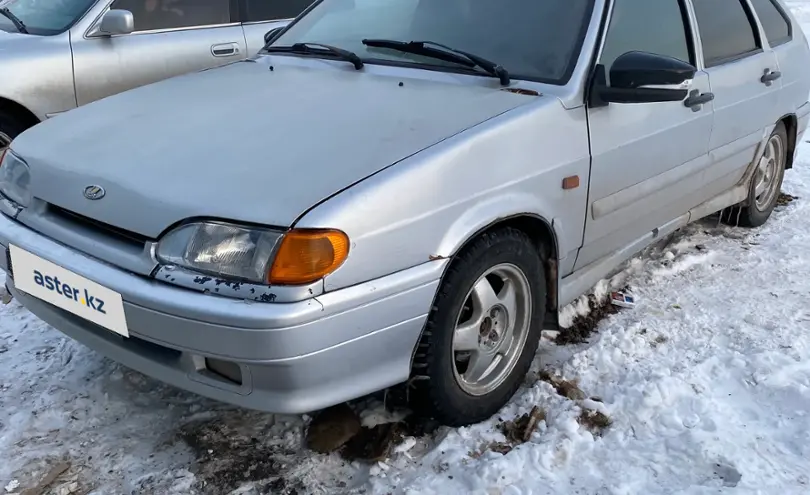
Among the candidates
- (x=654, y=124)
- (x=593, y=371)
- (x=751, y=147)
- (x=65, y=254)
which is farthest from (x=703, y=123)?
(x=65, y=254)

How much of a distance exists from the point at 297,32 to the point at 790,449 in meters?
2.64

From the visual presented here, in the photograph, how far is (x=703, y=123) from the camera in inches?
129

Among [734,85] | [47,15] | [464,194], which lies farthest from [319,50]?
[47,15]

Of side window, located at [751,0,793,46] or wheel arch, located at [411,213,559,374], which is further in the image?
side window, located at [751,0,793,46]

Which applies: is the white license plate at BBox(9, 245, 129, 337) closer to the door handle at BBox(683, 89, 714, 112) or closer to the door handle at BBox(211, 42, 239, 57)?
the door handle at BBox(683, 89, 714, 112)

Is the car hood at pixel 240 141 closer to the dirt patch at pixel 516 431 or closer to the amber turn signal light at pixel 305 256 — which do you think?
the amber turn signal light at pixel 305 256

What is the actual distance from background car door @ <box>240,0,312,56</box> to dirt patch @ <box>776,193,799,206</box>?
12.3 feet

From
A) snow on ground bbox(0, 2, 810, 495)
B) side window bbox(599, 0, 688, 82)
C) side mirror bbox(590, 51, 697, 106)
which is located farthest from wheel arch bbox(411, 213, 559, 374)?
side window bbox(599, 0, 688, 82)

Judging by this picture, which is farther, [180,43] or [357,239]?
[180,43]

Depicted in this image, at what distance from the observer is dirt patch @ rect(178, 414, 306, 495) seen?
88.7 inches

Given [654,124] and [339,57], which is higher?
[339,57]

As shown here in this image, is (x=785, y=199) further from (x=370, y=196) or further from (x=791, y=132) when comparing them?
(x=370, y=196)

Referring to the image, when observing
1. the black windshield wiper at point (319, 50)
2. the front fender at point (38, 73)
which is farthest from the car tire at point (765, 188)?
the front fender at point (38, 73)

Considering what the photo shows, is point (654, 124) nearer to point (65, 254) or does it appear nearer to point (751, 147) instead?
point (751, 147)
